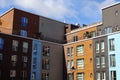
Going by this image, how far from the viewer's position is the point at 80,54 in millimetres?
55906

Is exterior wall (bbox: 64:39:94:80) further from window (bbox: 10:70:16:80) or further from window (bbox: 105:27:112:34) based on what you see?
window (bbox: 10:70:16:80)

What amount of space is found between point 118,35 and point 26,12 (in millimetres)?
22051

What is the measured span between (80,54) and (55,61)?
6560 millimetres

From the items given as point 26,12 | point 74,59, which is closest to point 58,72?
→ point 74,59

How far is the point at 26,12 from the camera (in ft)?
192

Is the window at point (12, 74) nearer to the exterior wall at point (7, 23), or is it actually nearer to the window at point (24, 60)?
the window at point (24, 60)

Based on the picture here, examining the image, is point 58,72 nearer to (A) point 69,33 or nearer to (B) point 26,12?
(A) point 69,33

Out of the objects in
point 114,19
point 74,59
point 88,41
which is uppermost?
point 114,19

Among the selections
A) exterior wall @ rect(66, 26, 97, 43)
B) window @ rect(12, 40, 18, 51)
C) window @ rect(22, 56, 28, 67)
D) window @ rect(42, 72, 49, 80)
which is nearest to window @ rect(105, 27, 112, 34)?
exterior wall @ rect(66, 26, 97, 43)

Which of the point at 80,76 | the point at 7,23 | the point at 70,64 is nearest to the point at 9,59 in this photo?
the point at 7,23

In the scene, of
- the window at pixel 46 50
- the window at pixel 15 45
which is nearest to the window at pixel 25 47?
the window at pixel 15 45

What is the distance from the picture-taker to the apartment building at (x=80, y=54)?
53.3 m

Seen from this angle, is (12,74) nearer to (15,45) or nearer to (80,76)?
(15,45)

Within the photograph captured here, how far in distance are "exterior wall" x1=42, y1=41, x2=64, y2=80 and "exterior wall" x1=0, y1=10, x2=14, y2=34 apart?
8.20 metres
